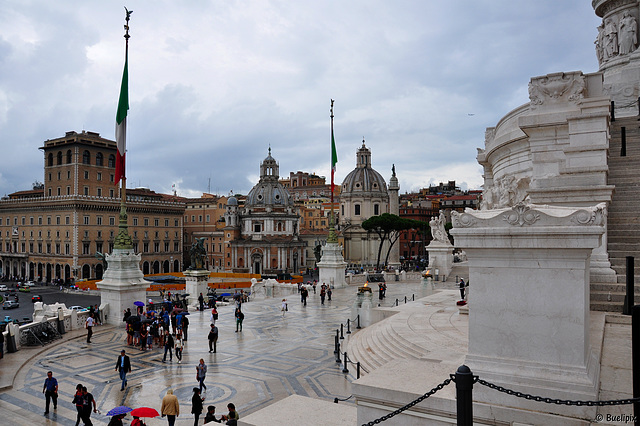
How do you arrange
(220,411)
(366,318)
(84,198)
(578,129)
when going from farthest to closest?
(84,198) → (366,318) → (578,129) → (220,411)

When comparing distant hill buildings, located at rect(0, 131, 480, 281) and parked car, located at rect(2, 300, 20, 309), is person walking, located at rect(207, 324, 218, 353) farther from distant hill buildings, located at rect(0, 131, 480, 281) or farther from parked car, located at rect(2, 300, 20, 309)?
distant hill buildings, located at rect(0, 131, 480, 281)

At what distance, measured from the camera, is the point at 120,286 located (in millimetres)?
20875

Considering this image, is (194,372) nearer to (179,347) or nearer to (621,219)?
(179,347)

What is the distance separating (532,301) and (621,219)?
25.5ft

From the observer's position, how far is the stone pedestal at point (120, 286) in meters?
20.9

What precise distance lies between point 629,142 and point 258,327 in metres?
15.7

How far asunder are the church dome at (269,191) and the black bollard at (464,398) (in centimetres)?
8921

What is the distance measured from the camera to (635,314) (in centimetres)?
396

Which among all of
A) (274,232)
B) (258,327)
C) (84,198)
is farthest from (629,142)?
(274,232)

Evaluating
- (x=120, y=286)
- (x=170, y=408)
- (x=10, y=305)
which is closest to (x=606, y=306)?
(x=170, y=408)

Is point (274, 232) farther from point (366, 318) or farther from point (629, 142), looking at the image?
point (629, 142)

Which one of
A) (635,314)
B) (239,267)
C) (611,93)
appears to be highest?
(611,93)

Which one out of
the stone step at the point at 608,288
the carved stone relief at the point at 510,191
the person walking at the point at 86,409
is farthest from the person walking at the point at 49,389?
the carved stone relief at the point at 510,191

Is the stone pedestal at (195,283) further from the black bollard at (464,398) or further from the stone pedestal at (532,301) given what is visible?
the black bollard at (464,398)
